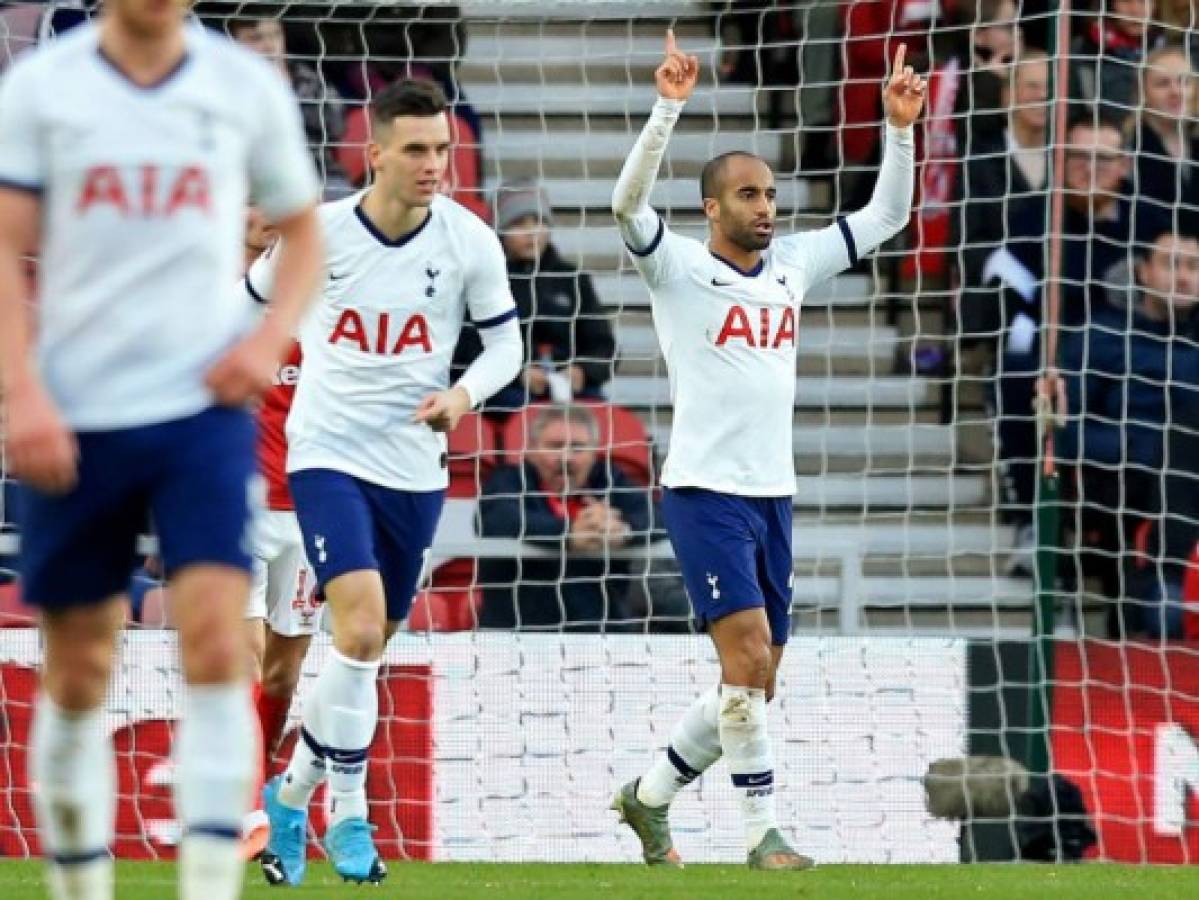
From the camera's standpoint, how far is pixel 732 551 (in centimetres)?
901

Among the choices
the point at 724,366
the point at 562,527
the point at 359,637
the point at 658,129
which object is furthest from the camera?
the point at 562,527

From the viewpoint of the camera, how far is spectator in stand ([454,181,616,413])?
1243 cm

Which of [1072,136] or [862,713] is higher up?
[1072,136]

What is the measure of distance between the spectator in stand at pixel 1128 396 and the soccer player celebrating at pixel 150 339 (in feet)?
24.1

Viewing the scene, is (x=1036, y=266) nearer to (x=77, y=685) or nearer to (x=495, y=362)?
(x=495, y=362)

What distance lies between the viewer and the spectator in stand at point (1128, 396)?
39.8 feet

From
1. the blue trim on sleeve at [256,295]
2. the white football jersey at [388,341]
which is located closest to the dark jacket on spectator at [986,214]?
the white football jersey at [388,341]

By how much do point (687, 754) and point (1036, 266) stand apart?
4.02 m

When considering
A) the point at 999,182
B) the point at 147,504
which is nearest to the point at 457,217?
the point at 147,504

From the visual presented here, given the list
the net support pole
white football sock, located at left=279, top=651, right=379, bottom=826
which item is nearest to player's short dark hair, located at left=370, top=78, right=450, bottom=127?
white football sock, located at left=279, top=651, right=379, bottom=826

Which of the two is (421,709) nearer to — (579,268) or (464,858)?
(464,858)

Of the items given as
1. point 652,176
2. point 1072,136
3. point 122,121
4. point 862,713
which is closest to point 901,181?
point 652,176

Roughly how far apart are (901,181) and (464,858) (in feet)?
11.1

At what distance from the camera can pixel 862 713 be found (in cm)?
1102
